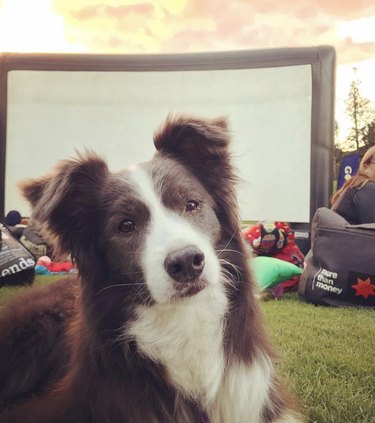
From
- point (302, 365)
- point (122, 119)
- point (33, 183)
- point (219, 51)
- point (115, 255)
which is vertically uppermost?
point (219, 51)

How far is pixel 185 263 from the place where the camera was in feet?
4.97

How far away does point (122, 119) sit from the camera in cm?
258

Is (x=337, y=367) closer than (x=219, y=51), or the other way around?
(x=337, y=367)

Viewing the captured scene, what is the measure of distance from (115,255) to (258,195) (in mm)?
1793

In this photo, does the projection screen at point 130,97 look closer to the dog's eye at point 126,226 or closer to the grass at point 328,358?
the dog's eye at point 126,226

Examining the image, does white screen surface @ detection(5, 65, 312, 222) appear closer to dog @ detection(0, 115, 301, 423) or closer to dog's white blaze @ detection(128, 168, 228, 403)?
dog @ detection(0, 115, 301, 423)

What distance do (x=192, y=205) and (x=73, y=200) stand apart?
0.44 metres

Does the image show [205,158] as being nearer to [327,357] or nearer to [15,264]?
[327,357]

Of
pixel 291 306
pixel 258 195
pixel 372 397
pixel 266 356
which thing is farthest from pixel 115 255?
pixel 291 306

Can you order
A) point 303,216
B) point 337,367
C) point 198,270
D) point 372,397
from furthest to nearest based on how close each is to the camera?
1. point 303,216
2. point 337,367
3. point 372,397
4. point 198,270

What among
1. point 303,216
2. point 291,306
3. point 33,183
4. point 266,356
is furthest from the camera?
point 303,216

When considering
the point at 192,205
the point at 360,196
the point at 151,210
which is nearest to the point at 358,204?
the point at 360,196

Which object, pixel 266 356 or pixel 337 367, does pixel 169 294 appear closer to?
pixel 266 356

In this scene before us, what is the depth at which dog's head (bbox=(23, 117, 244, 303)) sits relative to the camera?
1.61m
